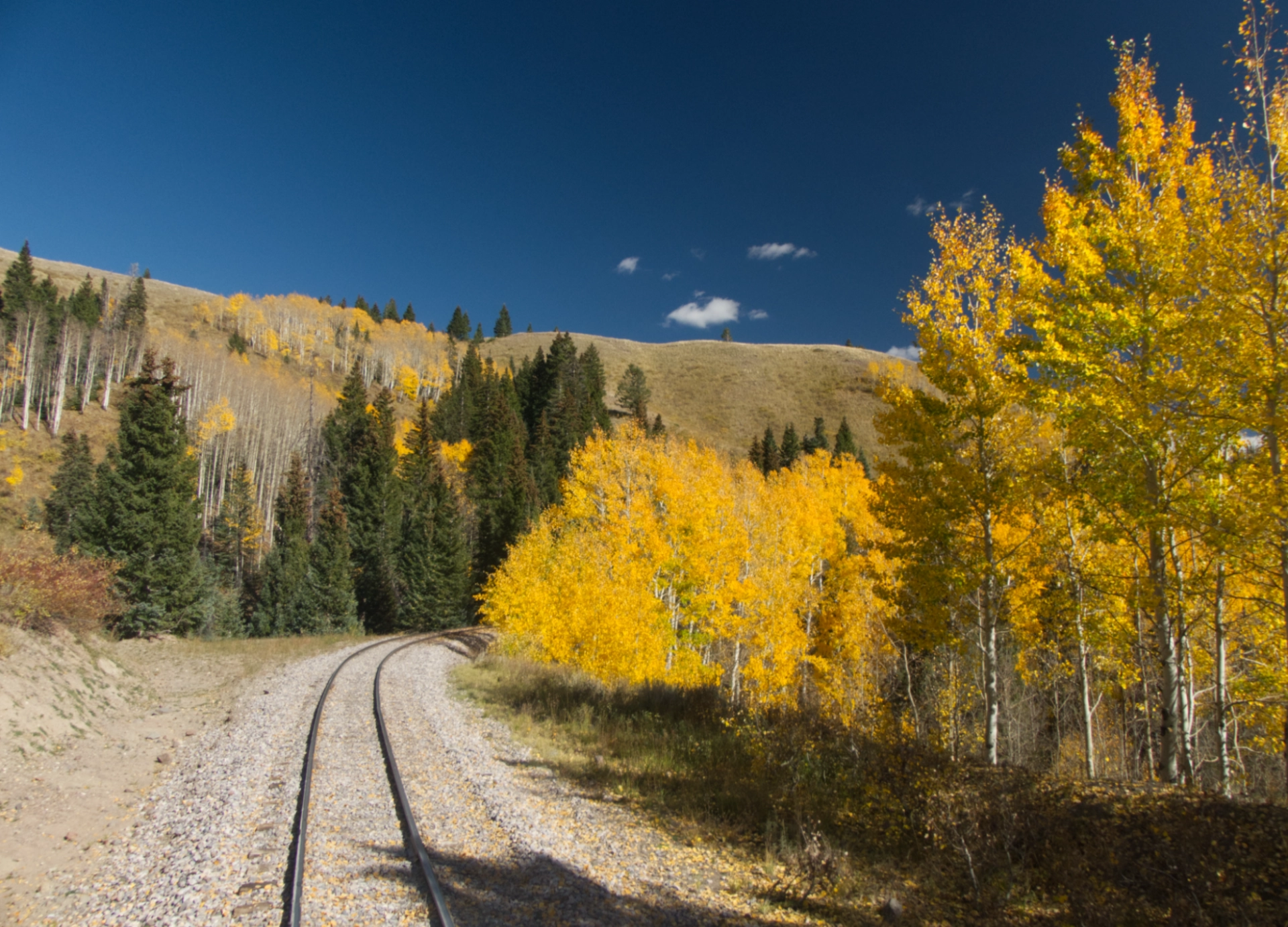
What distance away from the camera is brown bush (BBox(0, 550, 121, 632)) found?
13195 millimetres

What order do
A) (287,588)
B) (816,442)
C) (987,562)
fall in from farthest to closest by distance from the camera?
(816,442) → (287,588) → (987,562)

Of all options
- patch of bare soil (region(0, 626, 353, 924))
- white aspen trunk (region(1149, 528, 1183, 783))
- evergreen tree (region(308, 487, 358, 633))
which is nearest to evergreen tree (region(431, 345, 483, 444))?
evergreen tree (region(308, 487, 358, 633))

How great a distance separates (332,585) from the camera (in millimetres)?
36781

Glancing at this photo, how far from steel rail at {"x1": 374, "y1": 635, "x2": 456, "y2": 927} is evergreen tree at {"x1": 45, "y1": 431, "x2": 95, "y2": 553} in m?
35.8

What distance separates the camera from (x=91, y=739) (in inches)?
401

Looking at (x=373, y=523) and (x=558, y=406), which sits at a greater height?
(x=558, y=406)

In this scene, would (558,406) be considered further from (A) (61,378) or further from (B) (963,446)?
(B) (963,446)

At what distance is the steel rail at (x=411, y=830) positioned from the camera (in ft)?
16.6

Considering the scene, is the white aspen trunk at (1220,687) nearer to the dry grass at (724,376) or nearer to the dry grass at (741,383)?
the dry grass at (741,383)

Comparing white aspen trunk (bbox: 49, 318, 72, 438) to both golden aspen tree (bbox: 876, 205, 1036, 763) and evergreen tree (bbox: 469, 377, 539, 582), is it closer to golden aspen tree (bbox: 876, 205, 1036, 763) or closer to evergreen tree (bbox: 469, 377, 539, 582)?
evergreen tree (bbox: 469, 377, 539, 582)

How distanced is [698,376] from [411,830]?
11674cm

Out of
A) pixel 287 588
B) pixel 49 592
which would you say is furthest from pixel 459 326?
pixel 49 592

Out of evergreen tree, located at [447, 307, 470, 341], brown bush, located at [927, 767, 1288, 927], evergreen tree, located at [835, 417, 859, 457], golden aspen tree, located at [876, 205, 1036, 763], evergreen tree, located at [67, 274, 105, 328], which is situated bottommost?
brown bush, located at [927, 767, 1288, 927]

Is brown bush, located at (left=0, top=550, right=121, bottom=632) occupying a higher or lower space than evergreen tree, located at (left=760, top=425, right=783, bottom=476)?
lower
